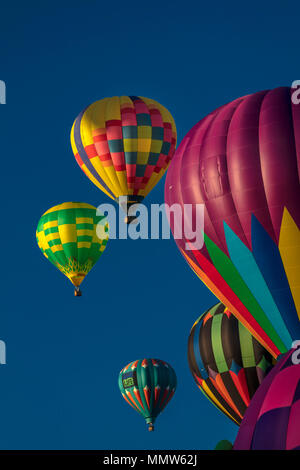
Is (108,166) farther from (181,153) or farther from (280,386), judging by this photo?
(280,386)

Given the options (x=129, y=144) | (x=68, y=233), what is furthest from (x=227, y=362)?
(x=68, y=233)

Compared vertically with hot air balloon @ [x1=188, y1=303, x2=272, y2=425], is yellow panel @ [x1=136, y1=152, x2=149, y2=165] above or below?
above

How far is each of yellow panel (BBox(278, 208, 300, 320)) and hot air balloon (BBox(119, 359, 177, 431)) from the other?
14.2 m

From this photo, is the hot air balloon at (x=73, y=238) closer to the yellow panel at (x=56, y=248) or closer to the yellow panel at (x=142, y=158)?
the yellow panel at (x=56, y=248)

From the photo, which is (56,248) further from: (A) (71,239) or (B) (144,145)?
(B) (144,145)

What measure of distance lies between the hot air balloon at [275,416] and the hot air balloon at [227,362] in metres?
6.11

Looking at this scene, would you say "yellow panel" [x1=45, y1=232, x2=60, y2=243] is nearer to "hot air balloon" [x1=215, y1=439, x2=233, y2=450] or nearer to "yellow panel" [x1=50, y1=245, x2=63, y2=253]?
"yellow panel" [x1=50, y1=245, x2=63, y2=253]

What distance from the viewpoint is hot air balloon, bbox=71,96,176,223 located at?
26344 millimetres

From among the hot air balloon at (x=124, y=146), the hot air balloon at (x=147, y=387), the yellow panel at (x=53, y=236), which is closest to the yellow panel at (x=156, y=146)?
the hot air balloon at (x=124, y=146)

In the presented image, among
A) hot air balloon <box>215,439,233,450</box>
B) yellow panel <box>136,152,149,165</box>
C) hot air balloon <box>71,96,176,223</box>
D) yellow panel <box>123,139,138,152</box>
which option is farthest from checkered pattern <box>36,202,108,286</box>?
hot air balloon <box>215,439,233,450</box>

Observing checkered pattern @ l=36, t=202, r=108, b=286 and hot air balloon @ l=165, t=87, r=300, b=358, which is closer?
hot air balloon @ l=165, t=87, r=300, b=358

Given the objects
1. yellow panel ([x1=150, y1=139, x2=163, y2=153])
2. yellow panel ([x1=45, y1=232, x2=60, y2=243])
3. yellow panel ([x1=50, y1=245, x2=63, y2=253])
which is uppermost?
yellow panel ([x1=150, y1=139, x2=163, y2=153])

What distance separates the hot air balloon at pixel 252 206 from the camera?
15344 mm

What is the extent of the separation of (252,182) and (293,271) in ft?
4.66
